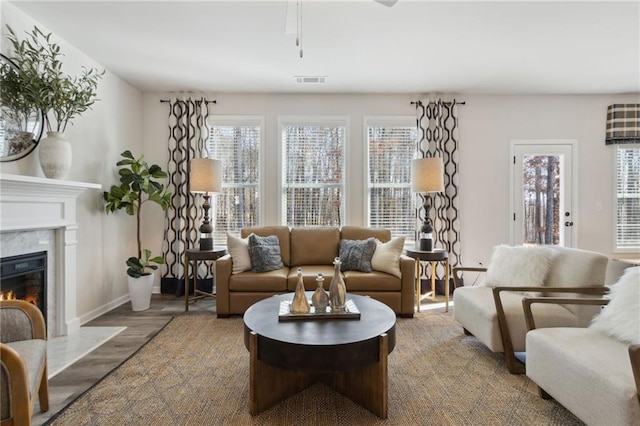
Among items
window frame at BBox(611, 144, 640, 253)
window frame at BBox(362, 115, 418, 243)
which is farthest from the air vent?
window frame at BBox(611, 144, 640, 253)

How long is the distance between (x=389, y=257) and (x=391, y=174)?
1476 mm

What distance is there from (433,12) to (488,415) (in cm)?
286

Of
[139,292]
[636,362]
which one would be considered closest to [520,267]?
[636,362]

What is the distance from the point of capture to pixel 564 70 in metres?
3.83

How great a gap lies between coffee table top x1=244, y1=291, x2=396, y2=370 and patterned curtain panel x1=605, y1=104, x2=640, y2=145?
4695mm

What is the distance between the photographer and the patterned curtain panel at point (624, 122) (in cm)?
456

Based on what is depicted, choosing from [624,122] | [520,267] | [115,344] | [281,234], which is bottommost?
[115,344]

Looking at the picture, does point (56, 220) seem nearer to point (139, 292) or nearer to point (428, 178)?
point (139, 292)

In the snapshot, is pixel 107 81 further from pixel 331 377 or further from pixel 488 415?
pixel 488 415

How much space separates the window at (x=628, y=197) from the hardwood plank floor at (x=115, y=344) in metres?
5.57

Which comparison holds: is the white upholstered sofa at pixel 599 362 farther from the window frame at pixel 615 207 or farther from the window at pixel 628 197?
the window at pixel 628 197

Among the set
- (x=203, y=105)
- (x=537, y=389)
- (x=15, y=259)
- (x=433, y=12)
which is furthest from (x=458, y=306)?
(x=203, y=105)

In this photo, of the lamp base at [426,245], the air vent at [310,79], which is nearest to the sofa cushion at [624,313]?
the lamp base at [426,245]

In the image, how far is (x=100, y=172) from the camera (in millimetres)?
3746
